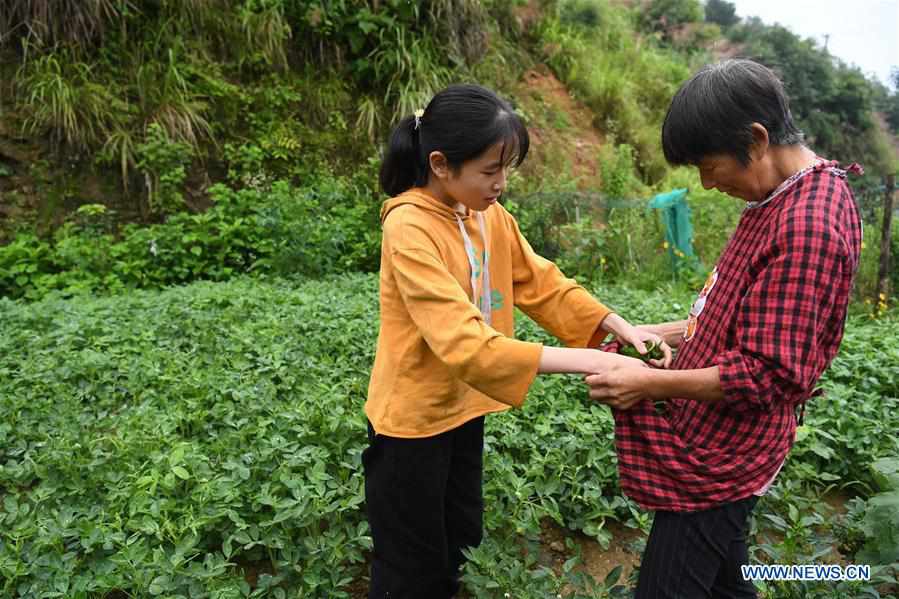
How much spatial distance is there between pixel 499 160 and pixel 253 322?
3218mm

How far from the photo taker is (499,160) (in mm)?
1691

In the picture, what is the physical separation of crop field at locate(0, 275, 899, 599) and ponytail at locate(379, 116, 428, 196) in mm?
1078

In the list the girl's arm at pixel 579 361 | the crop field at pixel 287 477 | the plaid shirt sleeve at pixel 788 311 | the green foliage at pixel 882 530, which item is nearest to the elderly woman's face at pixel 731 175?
the plaid shirt sleeve at pixel 788 311

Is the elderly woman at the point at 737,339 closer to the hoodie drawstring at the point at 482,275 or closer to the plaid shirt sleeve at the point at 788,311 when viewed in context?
the plaid shirt sleeve at the point at 788,311

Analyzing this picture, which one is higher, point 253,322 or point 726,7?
point 726,7

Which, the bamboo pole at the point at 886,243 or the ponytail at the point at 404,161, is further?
the bamboo pole at the point at 886,243

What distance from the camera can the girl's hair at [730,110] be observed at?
1.41 metres

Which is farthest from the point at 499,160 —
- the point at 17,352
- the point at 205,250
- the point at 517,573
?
the point at 205,250

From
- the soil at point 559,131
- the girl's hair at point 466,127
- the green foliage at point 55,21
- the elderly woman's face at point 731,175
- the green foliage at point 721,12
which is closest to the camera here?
the elderly woman's face at point 731,175

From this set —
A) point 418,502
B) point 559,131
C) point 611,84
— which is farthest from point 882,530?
point 611,84

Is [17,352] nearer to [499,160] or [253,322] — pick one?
[253,322]

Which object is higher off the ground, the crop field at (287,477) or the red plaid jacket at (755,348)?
the red plaid jacket at (755,348)

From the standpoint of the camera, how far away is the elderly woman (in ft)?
4.42

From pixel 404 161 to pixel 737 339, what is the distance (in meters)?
0.92
